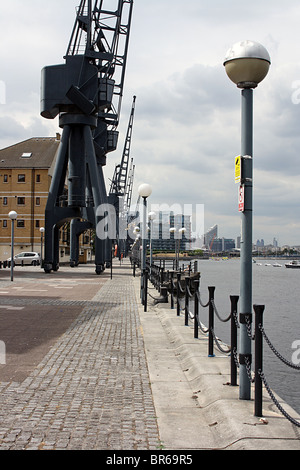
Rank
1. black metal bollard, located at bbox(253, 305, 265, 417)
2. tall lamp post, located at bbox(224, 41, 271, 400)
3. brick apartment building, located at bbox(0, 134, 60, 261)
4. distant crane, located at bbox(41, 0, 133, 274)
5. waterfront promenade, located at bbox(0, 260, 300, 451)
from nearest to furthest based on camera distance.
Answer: waterfront promenade, located at bbox(0, 260, 300, 451) < black metal bollard, located at bbox(253, 305, 265, 417) < tall lamp post, located at bbox(224, 41, 271, 400) < distant crane, located at bbox(41, 0, 133, 274) < brick apartment building, located at bbox(0, 134, 60, 261)

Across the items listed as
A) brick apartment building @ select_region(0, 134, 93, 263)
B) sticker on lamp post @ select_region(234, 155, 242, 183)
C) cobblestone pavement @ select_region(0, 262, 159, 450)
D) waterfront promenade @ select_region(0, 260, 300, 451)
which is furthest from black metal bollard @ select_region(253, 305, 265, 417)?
brick apartment building @ select_region(0, 134, 93, 263)

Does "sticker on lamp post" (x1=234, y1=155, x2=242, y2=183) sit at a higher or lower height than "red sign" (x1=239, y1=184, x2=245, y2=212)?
higher

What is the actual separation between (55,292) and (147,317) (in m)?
7.61

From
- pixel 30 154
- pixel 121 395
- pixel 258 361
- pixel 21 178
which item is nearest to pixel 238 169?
pixel 258 361

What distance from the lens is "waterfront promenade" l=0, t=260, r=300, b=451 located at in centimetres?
472

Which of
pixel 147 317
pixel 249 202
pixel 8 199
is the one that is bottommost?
pixel 147 317

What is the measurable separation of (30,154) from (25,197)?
5.88m

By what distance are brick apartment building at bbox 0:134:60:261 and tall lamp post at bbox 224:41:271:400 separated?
60.5m

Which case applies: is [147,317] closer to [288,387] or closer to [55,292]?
[288,387]

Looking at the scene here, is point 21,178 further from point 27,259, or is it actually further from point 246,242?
Result: point 246,242

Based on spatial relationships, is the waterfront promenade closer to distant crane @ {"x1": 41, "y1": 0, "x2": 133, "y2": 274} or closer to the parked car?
distant crane @ {"x1": 41, "y1": 0, "x2": 133, "y2": 274}

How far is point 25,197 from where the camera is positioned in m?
65.6

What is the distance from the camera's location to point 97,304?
1664 centimetres
